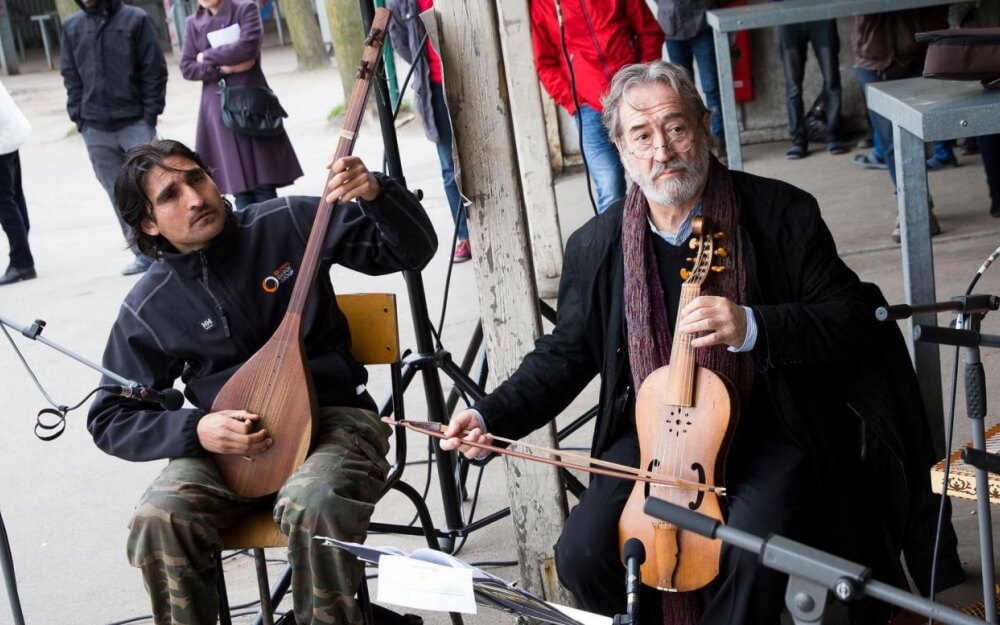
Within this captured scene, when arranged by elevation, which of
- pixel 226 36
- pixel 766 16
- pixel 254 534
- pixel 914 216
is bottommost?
pixel 254 534

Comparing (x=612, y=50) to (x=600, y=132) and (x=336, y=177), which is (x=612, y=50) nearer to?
(x=600, y=132)

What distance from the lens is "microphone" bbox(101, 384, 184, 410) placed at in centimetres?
238

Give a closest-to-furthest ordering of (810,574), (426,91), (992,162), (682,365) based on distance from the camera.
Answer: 1. (810,574)
2. (682,365)
3. (426,91)
4. (992,162)

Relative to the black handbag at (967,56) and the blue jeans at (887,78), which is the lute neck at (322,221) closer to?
the black handbag at (967,56)

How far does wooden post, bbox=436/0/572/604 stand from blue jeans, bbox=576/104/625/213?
2375 millimetres

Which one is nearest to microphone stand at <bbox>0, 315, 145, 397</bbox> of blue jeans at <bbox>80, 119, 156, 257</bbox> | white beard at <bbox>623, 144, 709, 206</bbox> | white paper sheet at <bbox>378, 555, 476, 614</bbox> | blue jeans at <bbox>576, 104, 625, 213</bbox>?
white paper sheet at <bbox>378, 555, 476, 614</bbox>

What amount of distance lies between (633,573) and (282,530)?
0.81 metres

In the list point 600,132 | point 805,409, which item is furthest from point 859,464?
point 600,132

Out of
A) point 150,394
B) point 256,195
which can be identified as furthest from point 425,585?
point 256,195

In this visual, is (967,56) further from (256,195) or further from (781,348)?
(256,195)

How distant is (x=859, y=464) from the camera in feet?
8.30

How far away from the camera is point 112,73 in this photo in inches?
271

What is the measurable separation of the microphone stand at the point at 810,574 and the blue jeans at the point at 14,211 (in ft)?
22.1

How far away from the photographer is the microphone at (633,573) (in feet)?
6.70
